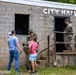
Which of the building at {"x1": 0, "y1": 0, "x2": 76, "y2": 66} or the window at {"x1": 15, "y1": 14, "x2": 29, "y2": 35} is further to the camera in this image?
the window at {"x1": 15, "y1": 14, "x2": 29, "y2": 35}

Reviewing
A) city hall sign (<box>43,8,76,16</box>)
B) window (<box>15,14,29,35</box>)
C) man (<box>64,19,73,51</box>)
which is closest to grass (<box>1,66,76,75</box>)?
man (<box>64,19,73,51</box>)

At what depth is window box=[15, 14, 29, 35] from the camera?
19.4 metres

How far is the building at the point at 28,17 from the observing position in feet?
61.2

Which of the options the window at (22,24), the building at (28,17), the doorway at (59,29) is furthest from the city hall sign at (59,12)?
the window at (22,24)

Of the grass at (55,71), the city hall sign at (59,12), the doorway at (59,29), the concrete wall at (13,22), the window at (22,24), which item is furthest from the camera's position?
the doorway at (59,29)

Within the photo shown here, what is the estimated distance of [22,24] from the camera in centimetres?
1969

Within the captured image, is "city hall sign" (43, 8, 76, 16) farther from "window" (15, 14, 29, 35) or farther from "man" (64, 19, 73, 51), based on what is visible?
"man" (64, 19, 73, 51)

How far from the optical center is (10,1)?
1870 cm

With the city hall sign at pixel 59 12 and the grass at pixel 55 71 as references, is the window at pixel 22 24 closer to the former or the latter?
the city hall sign at pixel 59 12

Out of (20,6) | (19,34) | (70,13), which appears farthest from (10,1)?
(70,13)

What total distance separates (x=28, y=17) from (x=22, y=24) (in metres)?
0.57

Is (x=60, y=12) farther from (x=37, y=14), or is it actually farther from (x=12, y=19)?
(x=12, y=19)

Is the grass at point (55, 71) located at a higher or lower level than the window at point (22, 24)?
lower

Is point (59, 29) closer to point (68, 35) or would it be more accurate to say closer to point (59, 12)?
point (59, 12)
